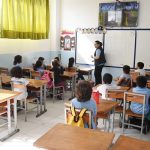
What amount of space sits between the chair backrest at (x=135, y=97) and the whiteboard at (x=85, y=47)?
14.0 feet

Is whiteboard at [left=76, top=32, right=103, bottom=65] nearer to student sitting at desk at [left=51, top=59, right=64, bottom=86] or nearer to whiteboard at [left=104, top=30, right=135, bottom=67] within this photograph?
whiteboard at [left=104, top=30, right=135, bottom=67]

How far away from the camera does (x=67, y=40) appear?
8.35 m

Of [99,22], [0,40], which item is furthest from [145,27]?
[0,40]

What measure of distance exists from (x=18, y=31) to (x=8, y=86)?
191 cm

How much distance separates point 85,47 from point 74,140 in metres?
6.37

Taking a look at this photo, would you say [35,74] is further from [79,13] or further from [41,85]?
[79,13]

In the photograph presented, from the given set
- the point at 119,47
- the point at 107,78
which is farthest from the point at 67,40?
the point at 107,78

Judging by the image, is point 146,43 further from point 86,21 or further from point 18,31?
point 18,31

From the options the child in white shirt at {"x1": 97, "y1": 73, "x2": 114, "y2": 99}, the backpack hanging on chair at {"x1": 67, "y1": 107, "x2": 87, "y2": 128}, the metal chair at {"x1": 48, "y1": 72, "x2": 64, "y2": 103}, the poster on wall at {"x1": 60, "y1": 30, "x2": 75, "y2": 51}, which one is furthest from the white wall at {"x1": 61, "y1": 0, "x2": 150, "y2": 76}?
the backpack hanging on chair at {"x1": 67, "y1": 107, "x2": 87, "y2": 128}

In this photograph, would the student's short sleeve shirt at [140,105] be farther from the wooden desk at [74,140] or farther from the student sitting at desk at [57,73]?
the student sitting at desk at [57,73]

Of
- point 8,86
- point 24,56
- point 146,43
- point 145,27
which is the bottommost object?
point 8,86

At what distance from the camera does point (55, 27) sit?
27.1 ft

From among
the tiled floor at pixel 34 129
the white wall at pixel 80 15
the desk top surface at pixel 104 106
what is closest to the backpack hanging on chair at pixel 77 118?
the desk top surface at pixel 104 106

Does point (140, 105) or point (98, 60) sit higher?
point (98, 60)
